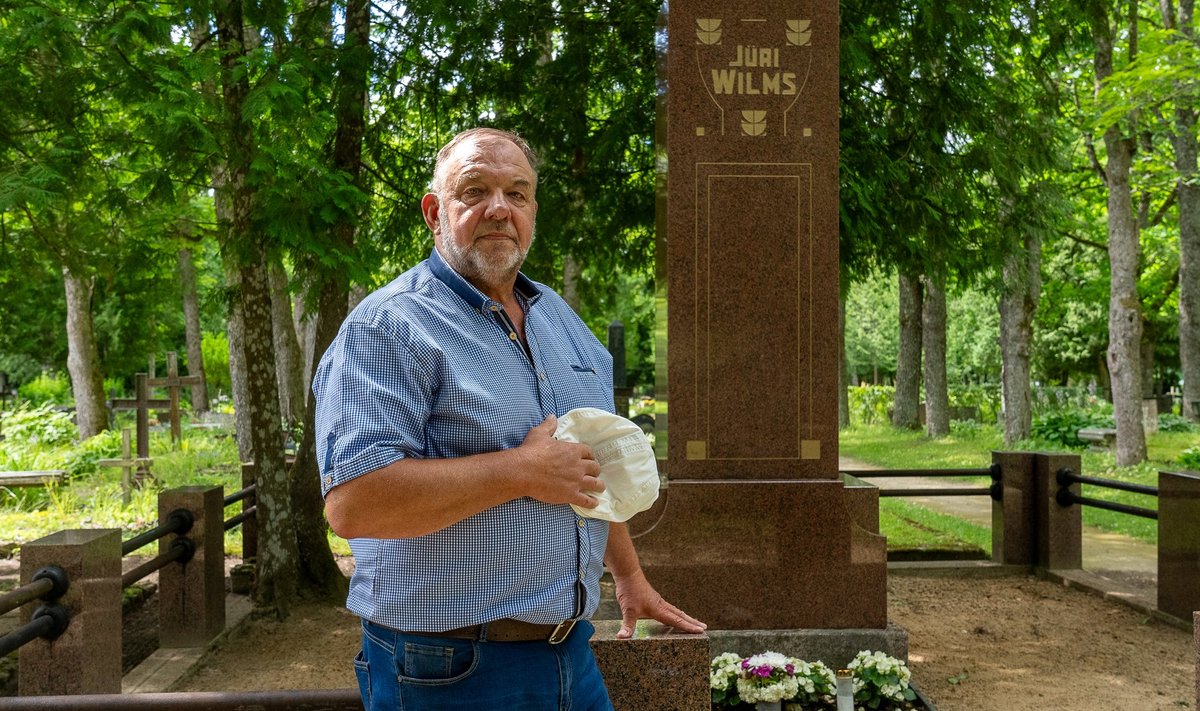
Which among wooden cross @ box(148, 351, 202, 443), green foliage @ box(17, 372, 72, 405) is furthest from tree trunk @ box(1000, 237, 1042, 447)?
green foliage @ box(17, 372, 72, 405)

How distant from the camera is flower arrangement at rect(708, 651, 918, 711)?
4797 mm

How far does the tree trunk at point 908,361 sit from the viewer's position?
2591 cm

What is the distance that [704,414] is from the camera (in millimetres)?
5957

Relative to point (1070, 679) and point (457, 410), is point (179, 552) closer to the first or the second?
point (457, 410)

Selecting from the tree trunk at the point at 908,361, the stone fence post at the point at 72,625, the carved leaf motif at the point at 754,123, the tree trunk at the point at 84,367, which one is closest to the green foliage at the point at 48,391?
the tree trunk at the point at 84,367

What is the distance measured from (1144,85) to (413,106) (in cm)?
1060

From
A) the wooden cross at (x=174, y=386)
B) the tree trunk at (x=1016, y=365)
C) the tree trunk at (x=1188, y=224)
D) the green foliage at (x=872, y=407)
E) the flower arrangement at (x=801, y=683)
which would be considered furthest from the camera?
the green foliage at (x=872, y=407)

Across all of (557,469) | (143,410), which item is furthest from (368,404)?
(143,410)

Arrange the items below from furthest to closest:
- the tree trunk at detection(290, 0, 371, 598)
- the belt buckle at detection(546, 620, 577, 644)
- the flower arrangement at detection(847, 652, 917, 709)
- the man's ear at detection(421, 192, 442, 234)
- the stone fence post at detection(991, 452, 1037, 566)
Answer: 1. the stone fence post at detection(991, 452, 1037, 566)
2. the tree trunk at detection(290, 0, 371, 598)
3. the flower arrangement at detection(847, 652, 917, 709)
4. the man's ear at detection(421, 192, 442, 234)
5. the belt buckle at detection(546, 620, 577, 644)

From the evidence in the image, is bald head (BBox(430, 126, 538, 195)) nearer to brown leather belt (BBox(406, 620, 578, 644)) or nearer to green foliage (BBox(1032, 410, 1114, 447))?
brown leather belt (BBox(406, 620, 578, 644))

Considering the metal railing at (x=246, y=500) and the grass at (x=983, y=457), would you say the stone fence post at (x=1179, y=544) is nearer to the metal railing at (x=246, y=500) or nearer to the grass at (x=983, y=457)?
the grass at (x=983, y=457)

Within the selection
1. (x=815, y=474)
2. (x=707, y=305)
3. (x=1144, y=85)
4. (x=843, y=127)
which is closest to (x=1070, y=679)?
(x=815, y=474)

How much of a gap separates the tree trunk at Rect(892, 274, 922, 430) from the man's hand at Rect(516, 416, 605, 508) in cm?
2437

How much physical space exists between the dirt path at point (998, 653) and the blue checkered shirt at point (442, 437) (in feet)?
14.4
